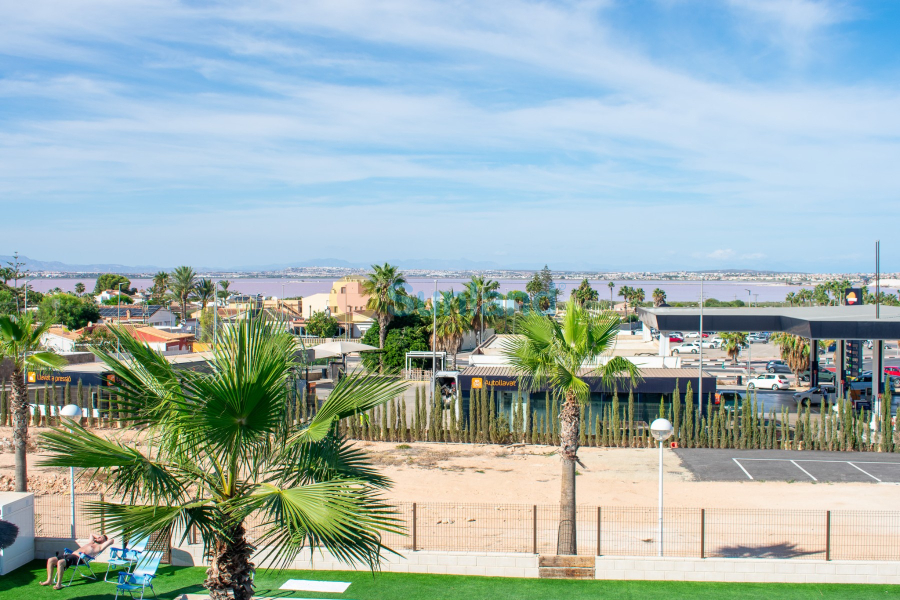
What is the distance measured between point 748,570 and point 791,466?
11.9 m

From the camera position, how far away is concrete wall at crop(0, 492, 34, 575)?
1238 cm


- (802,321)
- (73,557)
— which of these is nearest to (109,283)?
(802,321)

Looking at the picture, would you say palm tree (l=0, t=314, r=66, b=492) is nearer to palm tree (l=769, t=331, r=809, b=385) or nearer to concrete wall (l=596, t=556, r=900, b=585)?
concrete wall (l=596, t=556, r=900, b=585)

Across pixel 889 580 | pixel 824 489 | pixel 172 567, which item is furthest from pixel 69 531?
pixel 824 489

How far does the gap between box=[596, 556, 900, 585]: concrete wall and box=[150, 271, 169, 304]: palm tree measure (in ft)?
307

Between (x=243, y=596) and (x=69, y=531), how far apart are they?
9.79m

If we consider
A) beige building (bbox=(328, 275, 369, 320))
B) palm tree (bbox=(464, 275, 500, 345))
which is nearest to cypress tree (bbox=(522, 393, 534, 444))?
palm tree (bbox=(464, 275, 500, 345))

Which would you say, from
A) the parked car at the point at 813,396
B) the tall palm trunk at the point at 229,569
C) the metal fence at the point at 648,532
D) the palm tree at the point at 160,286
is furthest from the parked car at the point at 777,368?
the palm tree at the point at 160,286

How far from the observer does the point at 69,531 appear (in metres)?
14.8

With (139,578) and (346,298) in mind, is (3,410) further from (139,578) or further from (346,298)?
(346,298)

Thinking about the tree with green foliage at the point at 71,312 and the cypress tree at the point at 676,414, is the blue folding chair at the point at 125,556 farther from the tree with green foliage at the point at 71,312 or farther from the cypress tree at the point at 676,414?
the tree with green foliage at the point at 71,312

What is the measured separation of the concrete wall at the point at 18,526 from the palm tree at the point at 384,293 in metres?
34.9

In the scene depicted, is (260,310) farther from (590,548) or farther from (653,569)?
(590,548)

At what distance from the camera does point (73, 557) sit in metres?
12.1
